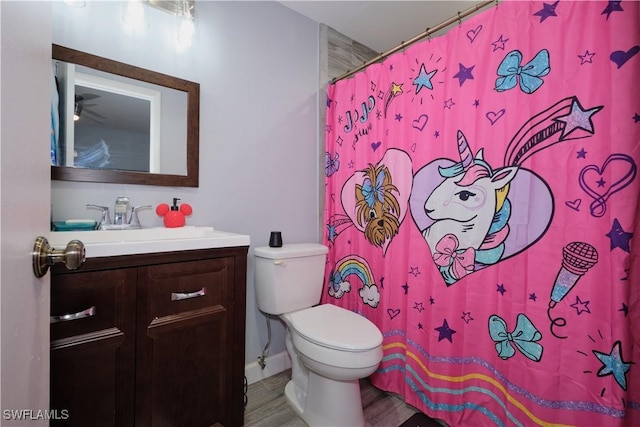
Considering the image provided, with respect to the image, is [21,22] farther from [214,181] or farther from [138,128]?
[214,181]

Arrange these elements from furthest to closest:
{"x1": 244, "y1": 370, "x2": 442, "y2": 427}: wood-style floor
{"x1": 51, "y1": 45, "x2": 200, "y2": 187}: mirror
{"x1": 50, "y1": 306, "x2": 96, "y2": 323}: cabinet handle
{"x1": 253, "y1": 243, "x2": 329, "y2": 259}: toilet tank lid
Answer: {"x1": 253, "y1": 243, "x2": 329, "y2": 259}: toilet tank lid, {"x1": 244, "y1": 370, "x2": 442, "y2": 427}: wood-style floor, {"x1": 51, "y1": 45, "x2": 200, "y2": 187}: mirror, {"x1": 50, "y1": 306, "x2": 96, "y2": 323}: cabinet handle

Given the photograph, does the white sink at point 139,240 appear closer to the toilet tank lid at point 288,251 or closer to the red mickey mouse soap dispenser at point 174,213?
the red mickey mouse soap dispenser at point 174,213

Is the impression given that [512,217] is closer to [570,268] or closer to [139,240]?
[570,268]

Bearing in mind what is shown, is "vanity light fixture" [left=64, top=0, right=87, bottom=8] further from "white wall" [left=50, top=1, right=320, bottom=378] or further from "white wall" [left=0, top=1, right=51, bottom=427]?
"white wall" [left=0, top=1, right=51, bottom=427]

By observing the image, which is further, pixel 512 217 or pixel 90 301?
pixel 512 217

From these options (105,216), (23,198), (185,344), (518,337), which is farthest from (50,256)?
(518,337)

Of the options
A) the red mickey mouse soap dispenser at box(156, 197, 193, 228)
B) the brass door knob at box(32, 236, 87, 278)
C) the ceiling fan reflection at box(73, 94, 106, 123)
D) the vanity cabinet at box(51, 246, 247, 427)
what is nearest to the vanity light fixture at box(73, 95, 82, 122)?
the ceiling fan reflection at box(73, 94, 106, 123)

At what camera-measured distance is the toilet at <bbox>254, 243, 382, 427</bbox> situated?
4.04ft

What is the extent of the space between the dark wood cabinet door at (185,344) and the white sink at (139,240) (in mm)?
72

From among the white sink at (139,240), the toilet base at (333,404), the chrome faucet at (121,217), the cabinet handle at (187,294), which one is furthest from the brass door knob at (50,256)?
the toilet base at (333,404)

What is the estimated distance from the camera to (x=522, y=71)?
113cm

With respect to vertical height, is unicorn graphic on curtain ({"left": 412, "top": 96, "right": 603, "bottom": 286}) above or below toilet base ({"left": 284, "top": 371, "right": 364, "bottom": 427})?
above

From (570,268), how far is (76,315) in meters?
1.68

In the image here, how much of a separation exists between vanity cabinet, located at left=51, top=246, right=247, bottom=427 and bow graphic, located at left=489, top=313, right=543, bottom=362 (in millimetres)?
1079
